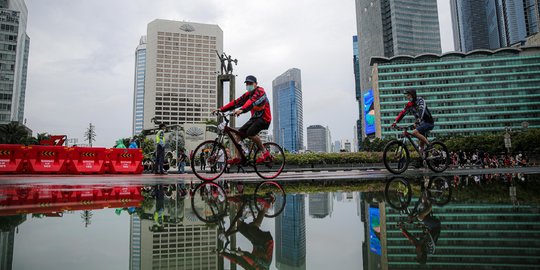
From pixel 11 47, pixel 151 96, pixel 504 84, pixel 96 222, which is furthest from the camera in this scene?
pixel 151 96

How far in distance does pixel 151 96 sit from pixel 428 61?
134 m

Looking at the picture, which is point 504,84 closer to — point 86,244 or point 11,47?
point 86,244

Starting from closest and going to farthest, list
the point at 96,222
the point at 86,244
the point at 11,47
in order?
the point at 86,244 < the point at 96,222 < the point at 11,47

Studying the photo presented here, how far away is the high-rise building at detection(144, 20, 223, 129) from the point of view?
506 feet

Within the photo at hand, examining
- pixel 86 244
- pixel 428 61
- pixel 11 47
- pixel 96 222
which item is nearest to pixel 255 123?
pixel 96 222

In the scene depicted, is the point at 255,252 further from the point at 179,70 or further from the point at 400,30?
the point at 179,70

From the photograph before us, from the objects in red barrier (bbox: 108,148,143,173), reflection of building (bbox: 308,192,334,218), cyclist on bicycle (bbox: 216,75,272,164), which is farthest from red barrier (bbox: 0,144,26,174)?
reflection of building (bbox: 308,192,334,218)

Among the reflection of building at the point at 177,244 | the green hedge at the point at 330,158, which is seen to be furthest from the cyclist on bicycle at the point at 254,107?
the green hedge at the point at 330,158

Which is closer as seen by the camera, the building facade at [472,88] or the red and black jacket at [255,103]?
the red and black jacket at [255,103]

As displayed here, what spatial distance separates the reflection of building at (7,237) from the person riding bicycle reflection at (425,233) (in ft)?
5.67

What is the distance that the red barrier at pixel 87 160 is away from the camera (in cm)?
1212

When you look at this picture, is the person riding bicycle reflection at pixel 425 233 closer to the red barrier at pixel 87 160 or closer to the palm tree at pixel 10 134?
the red barrier at pixel 87 160

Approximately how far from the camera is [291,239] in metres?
1.56

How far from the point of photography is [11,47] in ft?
266
